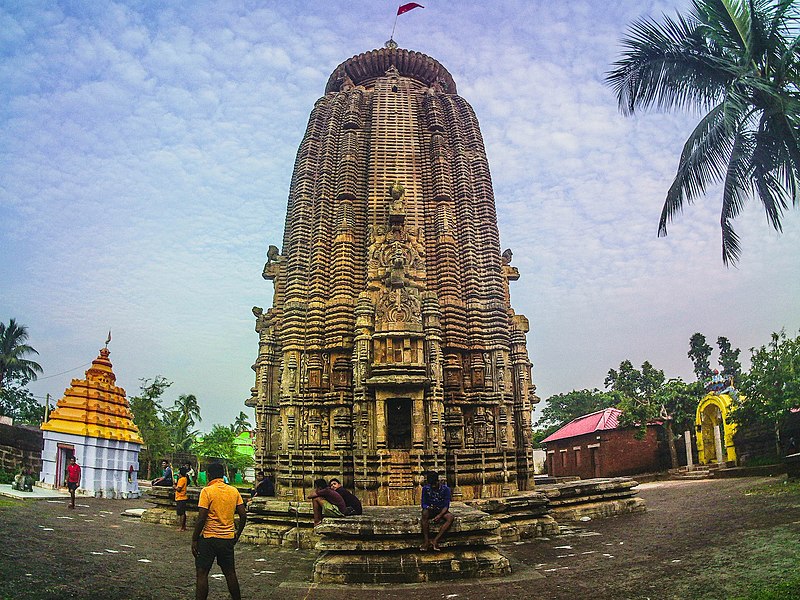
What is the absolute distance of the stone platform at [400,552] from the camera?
32.7 ft

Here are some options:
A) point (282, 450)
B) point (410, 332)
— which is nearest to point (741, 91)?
point (410, 332)

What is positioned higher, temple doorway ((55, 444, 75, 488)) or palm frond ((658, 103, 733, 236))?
palm frond ((658, 103, 733, 236))

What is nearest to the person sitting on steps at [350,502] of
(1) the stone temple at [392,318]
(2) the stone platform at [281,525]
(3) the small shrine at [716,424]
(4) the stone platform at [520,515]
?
(2) the stone platform at [281,525]

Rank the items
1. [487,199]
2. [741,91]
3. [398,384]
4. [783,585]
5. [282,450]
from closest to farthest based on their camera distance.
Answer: [783,585] → [741,91] → [398,384] → [282,450] → [487,199]

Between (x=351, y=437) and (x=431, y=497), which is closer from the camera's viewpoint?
(x=431, y=497)

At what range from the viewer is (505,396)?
16797mm

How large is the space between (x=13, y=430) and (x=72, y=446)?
4.56 metres

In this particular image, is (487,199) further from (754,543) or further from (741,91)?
(754,543)

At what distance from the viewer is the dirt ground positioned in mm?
7941

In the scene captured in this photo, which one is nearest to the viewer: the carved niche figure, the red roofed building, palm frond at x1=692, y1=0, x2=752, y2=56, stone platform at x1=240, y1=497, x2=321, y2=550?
palm frond at x1=692, y1=0, x2=752, y2=56

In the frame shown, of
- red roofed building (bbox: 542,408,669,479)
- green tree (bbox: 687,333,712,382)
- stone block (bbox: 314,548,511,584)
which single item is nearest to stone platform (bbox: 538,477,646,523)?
stone block (bbox: 314,548,511,584)

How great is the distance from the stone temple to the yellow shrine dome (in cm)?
1082

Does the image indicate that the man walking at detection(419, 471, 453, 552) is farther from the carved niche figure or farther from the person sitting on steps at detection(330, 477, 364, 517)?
the carved niche figure

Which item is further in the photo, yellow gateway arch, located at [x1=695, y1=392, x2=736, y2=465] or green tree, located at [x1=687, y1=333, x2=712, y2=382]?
green tree, located at [x1=687, y1=333, x2=712, y2=382]
